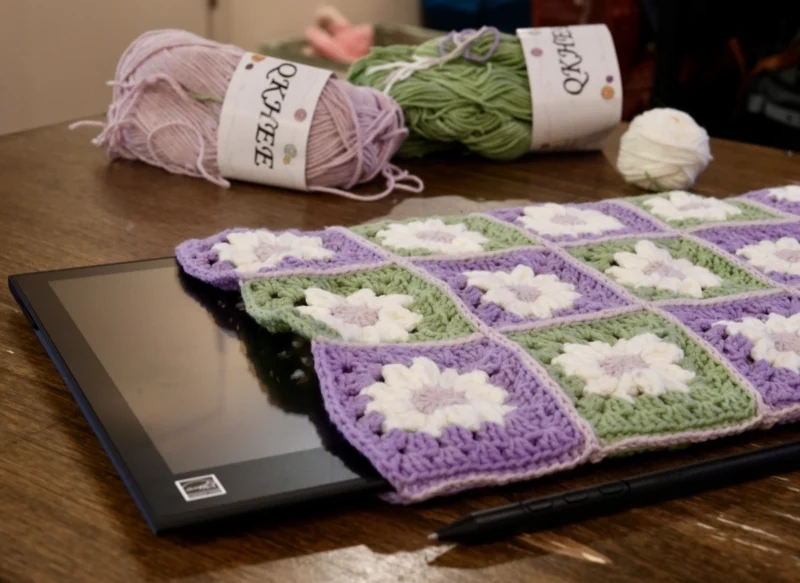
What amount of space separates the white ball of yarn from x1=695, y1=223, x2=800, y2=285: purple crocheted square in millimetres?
162

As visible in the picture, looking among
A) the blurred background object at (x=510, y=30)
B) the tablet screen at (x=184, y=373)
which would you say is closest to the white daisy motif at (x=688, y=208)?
the tablet screen at (x=184, y=373)

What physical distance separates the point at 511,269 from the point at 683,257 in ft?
0.42

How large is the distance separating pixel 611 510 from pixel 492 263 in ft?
0.78

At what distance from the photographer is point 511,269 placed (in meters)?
0.64

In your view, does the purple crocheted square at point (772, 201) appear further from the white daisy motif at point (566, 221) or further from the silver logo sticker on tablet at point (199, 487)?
the silver logo sticker on tablet at point (199, 487)

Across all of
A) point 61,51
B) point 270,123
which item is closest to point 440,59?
point 270,123

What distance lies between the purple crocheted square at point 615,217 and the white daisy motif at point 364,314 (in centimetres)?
16

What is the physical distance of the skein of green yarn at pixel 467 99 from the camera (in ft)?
3.07

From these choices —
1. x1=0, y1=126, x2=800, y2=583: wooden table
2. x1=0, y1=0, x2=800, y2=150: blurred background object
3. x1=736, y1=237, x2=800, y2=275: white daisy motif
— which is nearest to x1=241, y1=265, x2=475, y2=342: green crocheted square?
x1=0, y1=126, x2=800, y2=583: wooden table

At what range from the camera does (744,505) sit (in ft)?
1.51

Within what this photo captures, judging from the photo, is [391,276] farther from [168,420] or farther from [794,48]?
[794,48]

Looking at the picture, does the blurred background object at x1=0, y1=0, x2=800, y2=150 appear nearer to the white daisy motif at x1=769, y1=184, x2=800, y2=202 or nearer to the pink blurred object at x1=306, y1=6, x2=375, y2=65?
the pink blurred object at x1=306, y1=6, x2=375, y2=65

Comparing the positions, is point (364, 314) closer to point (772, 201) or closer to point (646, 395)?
point (646, 395)

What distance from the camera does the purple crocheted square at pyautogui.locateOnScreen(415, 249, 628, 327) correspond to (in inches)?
22.6
